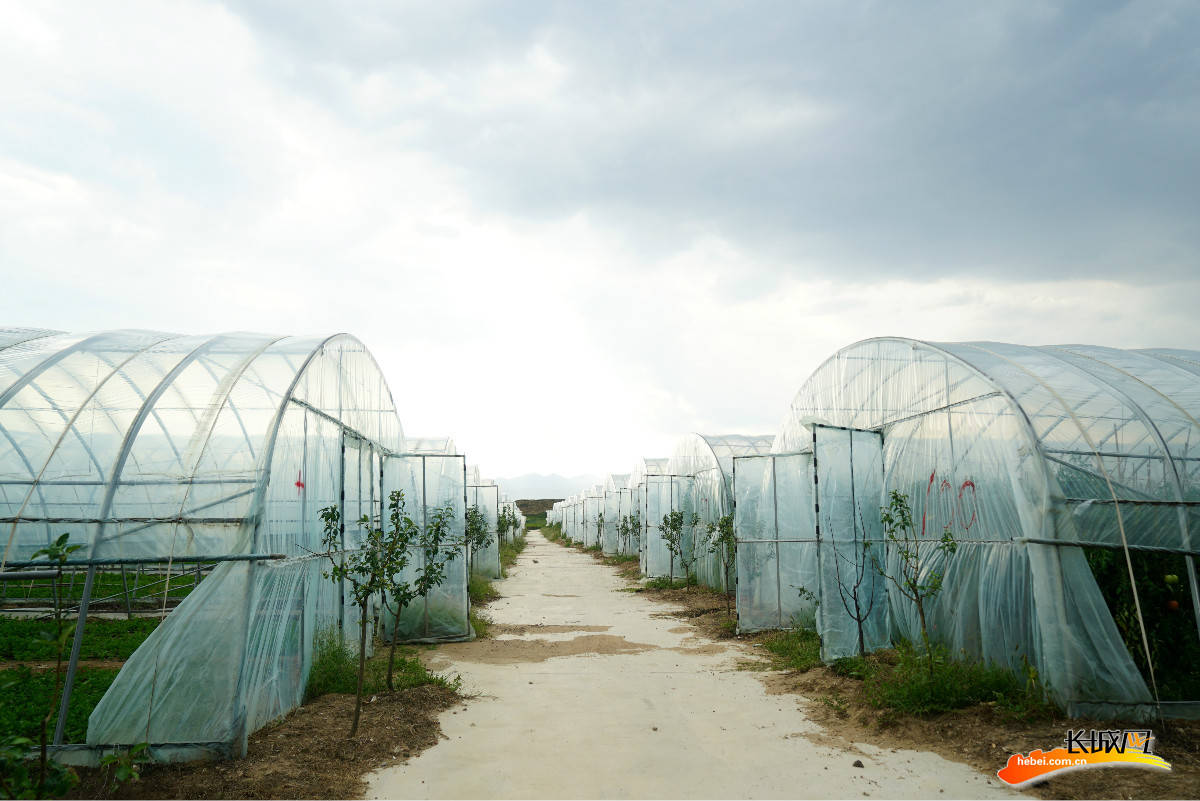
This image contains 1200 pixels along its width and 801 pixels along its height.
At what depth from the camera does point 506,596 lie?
2111cm

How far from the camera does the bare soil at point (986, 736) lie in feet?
19.7

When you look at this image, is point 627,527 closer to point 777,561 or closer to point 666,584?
point 666,584

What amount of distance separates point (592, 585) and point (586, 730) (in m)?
16.0

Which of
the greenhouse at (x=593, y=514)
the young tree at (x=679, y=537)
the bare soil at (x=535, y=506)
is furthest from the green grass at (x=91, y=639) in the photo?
the bare soil at (x=535, y=506)

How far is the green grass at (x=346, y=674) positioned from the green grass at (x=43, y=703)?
2.34 metres

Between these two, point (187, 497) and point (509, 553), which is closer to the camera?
point (187, 497)

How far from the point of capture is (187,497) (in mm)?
7242

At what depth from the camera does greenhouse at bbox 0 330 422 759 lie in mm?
6797

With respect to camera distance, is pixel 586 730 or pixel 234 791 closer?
pixel 234 791

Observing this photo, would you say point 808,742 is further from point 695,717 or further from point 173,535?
point 173,535

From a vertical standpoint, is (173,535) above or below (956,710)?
above

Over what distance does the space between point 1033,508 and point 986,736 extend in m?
2.38

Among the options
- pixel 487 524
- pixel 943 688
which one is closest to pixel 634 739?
pixel 943 688

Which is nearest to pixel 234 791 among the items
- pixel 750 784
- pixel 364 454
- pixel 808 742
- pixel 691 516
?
pixel 750 784
